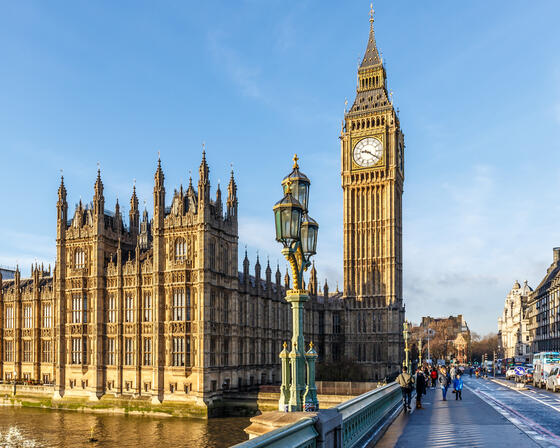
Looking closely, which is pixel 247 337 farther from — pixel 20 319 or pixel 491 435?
pixel 491 435

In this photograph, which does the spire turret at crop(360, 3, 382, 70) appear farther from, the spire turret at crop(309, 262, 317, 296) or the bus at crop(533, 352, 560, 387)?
the bus at crop(533, 352, 560, 387)

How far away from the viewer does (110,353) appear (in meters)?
59.1

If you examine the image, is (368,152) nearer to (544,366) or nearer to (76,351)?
(544,366)

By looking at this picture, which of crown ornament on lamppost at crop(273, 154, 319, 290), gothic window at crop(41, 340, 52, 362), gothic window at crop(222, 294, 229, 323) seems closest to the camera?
crown ornament on lamppost at crop(273, 154, 319, 290)

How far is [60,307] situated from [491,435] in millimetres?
53915

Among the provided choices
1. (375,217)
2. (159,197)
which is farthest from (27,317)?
(375,217)

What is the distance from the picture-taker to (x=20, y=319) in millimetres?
72062

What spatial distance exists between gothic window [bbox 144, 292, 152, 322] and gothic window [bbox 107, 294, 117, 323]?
13.1ft

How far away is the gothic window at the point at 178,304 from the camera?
5457 cm

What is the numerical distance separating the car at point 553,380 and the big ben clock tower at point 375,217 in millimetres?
43040

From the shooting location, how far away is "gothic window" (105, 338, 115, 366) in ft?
193

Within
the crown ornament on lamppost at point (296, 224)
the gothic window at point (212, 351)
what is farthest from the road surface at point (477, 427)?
the gothic window at point (212, 351)

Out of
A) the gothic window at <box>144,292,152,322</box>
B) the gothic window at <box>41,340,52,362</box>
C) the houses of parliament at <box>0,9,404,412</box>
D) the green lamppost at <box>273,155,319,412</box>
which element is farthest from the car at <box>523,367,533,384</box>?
the gothic window at <box>41,340,52,362</box>

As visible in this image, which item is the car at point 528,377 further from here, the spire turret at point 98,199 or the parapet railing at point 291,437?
the parapet railing at point 291,437
